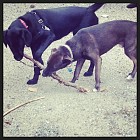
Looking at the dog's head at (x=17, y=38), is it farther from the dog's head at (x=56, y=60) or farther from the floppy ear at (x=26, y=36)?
the dog's head at (x=56, y=60)

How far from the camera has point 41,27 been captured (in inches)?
202

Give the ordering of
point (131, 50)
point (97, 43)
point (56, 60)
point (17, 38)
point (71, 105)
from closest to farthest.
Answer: point (71, 105), point (56, 60), point (17, 38), point (97, 43), point (131, 50)

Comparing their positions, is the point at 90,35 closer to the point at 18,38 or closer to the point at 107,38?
the point at 107,38

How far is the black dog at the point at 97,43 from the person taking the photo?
486cm

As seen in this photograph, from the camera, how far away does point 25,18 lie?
507 cm

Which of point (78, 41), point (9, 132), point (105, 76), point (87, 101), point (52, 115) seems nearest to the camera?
point (9, 132)

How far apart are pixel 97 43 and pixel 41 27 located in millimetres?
761

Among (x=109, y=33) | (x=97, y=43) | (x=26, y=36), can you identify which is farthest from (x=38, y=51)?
(x=109, y=33)

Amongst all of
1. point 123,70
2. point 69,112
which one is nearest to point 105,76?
point 123,70

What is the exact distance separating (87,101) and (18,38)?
1.17m

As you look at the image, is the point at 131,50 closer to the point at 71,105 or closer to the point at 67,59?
the point at 67,59

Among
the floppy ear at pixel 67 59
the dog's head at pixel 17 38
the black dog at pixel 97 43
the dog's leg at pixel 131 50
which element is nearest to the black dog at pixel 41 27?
the dog's head at pixel 17 38

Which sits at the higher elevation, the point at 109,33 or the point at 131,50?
the point at 109,33

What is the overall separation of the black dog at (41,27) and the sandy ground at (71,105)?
0.38m
